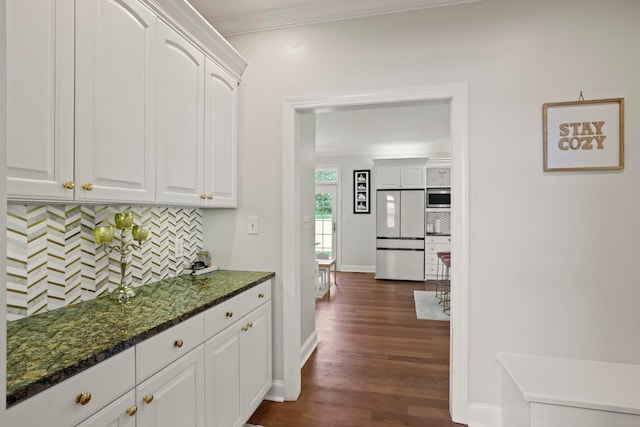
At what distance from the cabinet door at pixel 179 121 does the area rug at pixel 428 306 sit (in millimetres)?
3333

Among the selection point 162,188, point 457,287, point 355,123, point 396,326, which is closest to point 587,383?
point 457,287

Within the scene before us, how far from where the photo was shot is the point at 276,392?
2293 millimetres

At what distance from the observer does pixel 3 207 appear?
611 millimetres

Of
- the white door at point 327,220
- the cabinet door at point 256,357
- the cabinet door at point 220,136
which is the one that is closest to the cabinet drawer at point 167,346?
the cabinet door at point 256,357

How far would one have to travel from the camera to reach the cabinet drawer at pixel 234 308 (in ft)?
5.11

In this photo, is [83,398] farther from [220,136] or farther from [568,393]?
[568,393]

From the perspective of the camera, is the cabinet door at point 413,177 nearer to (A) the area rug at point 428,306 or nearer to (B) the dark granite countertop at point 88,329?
(A) the area rug at point 428,306

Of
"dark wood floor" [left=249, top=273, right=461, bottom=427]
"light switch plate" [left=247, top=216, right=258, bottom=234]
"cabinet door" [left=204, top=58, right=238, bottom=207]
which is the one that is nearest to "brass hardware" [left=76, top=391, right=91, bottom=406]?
"cabinet door" [left=204, top=58, right=238, bottom=207]

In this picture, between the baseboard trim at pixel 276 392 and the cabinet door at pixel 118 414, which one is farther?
the baseboard trim at pixel 276 392

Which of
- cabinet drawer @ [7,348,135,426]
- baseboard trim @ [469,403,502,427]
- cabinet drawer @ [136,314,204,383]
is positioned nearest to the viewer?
cabinet drawer @ [7,348,135,426]

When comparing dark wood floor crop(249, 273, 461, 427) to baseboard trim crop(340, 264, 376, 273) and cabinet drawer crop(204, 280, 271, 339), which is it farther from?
baseboard trim crop(340, 264, 376, 273)

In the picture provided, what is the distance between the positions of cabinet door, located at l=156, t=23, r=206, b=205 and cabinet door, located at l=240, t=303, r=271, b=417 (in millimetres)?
833

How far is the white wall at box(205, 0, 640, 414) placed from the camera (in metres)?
1.87

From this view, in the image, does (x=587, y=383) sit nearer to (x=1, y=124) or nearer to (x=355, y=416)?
(x=355, y=416)
